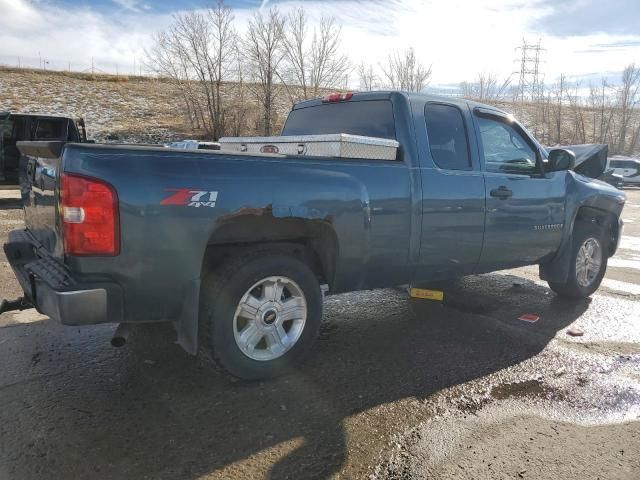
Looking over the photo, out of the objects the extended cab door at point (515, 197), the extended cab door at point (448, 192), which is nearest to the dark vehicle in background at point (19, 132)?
the extended cab door at point (448, 192)

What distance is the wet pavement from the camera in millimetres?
2645

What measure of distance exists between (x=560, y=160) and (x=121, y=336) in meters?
4.29

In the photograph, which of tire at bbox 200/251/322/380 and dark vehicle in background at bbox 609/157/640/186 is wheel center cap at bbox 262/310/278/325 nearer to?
tire at bbox 200/251/322/380

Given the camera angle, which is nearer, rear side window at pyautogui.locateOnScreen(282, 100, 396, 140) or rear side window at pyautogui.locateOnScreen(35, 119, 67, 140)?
rear side window at pyautogui.locateOnScreen(282, 100, 396, 140)

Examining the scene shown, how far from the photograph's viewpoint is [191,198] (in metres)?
2.95

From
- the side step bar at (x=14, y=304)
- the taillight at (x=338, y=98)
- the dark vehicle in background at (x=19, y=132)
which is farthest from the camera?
the dark vehicle in background at (x=19, y=132)

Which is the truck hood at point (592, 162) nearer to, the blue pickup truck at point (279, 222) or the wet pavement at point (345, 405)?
the blue pickup truck at point (279, 222)

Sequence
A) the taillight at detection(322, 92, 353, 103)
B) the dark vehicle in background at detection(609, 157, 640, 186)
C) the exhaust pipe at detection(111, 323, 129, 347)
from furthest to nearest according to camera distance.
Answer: the dark vehicle in background at detection(609, 157, 640, 186), the taillight at detection(322, 92, 353, 103), the exhaust pipe at detection(111, 323, 129, 347)

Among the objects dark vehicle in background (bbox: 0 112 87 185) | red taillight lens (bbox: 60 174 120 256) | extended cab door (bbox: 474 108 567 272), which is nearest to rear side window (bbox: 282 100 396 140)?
extended cab door (bbox: 474 108 567 272)

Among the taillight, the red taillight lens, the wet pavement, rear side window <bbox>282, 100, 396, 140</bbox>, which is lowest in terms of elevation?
the wet pavement

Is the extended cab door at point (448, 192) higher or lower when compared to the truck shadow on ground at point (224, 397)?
higher

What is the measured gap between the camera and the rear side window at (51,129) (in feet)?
41.4

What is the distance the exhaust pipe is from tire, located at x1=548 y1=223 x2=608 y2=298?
460 centimetres

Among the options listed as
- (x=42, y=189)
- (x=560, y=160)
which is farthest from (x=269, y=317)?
(x=560, y=160)
